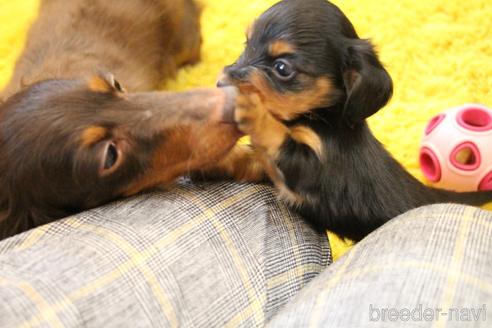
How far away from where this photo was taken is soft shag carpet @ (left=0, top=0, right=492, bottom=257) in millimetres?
2900

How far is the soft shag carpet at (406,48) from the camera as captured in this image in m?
2.90

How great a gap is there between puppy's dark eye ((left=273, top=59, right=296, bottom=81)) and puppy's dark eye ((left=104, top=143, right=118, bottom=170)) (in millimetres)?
537

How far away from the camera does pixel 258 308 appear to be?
5.08 feet

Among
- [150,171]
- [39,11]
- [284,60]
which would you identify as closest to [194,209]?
[150,171]

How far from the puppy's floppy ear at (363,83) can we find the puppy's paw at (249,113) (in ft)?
0.85

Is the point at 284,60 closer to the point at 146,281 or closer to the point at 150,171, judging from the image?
the point at 150,171

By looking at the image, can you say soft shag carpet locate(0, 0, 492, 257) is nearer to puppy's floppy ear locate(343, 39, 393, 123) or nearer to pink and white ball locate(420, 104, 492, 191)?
pink and white ball locate(420, 104, 492, 191)

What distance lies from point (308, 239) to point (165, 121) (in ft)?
1.76

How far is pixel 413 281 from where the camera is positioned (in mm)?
1343

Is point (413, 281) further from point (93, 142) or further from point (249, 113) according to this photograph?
point (93, 142)

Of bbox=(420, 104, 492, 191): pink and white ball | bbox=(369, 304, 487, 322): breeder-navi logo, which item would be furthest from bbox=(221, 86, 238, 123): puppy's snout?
bbox=(420, 104, 492, 191): pink and white ball

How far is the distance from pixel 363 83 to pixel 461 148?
2.73 ft

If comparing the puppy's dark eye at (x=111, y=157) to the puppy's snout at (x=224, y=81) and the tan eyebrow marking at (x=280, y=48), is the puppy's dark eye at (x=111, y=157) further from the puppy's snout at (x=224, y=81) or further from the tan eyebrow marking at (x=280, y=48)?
the tan eyebrow marking at (x=280, y=48)

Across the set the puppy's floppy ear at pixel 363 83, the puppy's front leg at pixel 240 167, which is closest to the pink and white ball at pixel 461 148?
the puppy's floppy ear at pixel 363 83
